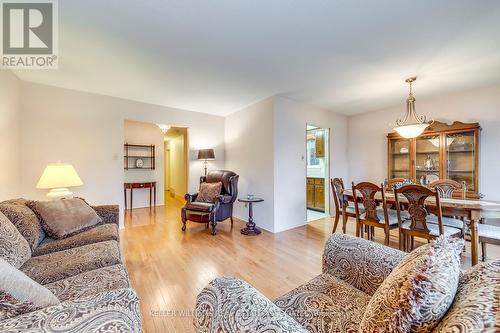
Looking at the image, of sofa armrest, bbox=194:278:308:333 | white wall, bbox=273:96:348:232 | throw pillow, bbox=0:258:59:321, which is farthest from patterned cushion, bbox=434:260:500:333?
white wall, bbox=273:96:348:232

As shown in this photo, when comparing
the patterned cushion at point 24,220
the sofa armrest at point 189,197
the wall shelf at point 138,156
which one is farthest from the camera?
the wall shelf at point 138,156

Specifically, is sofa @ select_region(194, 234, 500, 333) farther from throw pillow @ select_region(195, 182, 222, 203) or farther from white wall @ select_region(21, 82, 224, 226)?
white wall @ select_region(21, 82, 224, 226)

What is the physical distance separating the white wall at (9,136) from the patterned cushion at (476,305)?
4039 mm

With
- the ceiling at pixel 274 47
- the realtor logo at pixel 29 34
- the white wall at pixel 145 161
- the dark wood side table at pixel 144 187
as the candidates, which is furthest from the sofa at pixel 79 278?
the white wall at pixel 145 161

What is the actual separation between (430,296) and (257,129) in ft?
12.1

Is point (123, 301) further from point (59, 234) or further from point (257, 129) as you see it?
point (257, 129)

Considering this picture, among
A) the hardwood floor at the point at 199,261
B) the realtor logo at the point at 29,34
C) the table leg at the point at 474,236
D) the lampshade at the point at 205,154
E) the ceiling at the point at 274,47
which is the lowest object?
the hardwood floor at the point at 199,261

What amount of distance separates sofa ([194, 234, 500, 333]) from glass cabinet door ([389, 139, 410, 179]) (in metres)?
3.69

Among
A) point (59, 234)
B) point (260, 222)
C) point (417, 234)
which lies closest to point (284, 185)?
point (260, 222)

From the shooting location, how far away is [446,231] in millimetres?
2230

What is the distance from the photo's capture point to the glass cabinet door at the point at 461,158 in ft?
11.3

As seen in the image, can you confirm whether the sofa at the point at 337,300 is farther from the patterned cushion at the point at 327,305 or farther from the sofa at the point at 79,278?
the sofa at the point at 79,278

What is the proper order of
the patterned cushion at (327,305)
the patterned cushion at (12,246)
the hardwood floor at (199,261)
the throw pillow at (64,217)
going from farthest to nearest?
the throw pillow at (64,217), the hardwood floor at (199,261), the patterned cushion at (12,246), the patterned cushion at (327,305)

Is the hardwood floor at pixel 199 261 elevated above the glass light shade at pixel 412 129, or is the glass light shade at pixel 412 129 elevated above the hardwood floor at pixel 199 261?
the glass light shade at pixel 412 129
